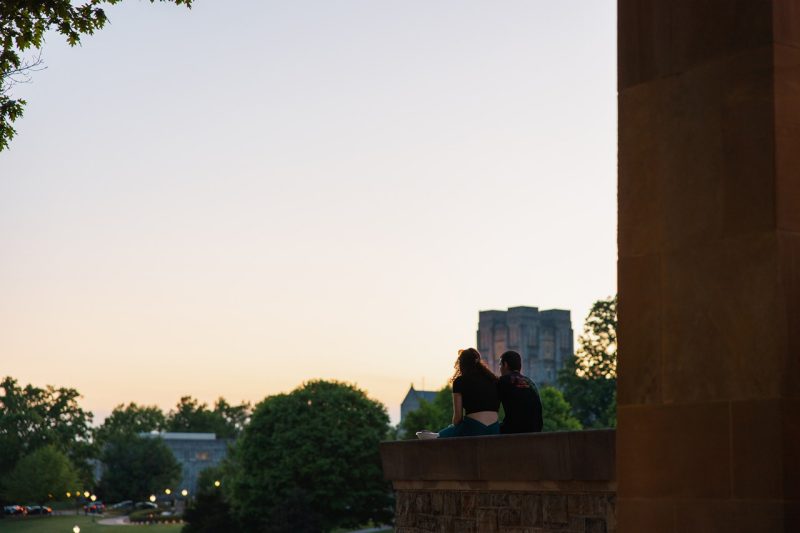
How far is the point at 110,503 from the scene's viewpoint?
579ft

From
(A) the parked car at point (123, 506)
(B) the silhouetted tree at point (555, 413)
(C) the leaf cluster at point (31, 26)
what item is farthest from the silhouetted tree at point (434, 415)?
(A) the parked car at point (123, 506)

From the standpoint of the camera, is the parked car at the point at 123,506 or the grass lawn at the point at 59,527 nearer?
the grass lawn at the point at 59,527

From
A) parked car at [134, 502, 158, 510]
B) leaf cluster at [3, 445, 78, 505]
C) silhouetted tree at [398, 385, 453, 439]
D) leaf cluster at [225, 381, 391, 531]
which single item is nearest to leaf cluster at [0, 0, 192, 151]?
leaf cluster at [225, 381, 391, 531]

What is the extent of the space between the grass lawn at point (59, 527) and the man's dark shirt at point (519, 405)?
11178cm

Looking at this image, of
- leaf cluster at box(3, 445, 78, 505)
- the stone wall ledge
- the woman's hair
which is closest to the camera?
the stone wall ledge

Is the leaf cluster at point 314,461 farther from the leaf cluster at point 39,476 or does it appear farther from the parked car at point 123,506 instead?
the parked car at point 123,506

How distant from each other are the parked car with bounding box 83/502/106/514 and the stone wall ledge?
15792 centimetres

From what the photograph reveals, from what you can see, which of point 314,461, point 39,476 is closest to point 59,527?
point 39,476

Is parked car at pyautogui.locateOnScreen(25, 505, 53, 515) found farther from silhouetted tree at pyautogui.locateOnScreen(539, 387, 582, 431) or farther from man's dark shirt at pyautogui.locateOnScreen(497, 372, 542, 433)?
man's dark shirt at pyautogui.locateOnScreen(497, 372, 542, 433)

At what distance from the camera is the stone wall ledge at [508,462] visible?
9680 millimetres

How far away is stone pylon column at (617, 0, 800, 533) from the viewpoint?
752 cm

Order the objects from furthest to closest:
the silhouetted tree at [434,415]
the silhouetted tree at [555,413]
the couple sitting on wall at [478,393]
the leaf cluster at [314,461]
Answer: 1. the silhouetted tree at [434,415]
2. the silhouetted tree at [555,413]
3. the leaf cluster at [314,461]
4. the couple sitting on wall at [478,393]

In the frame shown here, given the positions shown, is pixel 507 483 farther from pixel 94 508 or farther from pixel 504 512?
pixel 94 508

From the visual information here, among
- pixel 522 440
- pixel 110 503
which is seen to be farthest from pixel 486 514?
pixel 110 503
